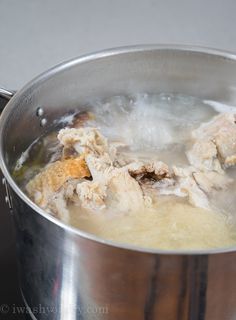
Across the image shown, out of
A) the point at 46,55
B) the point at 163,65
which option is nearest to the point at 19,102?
the point at 163,65

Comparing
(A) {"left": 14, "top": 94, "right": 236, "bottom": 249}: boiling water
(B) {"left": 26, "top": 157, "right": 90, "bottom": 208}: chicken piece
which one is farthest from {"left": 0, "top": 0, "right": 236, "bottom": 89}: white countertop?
(B) {"left": 26, "top": 157, "right": 90, "bottom": 208}: chicken piece

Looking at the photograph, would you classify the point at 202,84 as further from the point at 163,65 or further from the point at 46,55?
the point at 46,55

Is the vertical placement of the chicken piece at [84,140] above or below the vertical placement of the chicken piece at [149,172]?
above

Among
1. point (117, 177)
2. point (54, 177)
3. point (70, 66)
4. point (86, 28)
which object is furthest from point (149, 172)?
point (86, 28)

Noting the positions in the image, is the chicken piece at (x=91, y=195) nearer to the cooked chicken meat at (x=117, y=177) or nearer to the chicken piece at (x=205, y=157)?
the cooked chicken meat at (x=117, y=177)

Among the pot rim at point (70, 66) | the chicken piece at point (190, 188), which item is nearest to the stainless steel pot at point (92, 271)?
the pot rim at point (70, 66)

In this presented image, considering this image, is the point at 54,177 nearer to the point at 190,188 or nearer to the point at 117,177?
the point at 117,177
